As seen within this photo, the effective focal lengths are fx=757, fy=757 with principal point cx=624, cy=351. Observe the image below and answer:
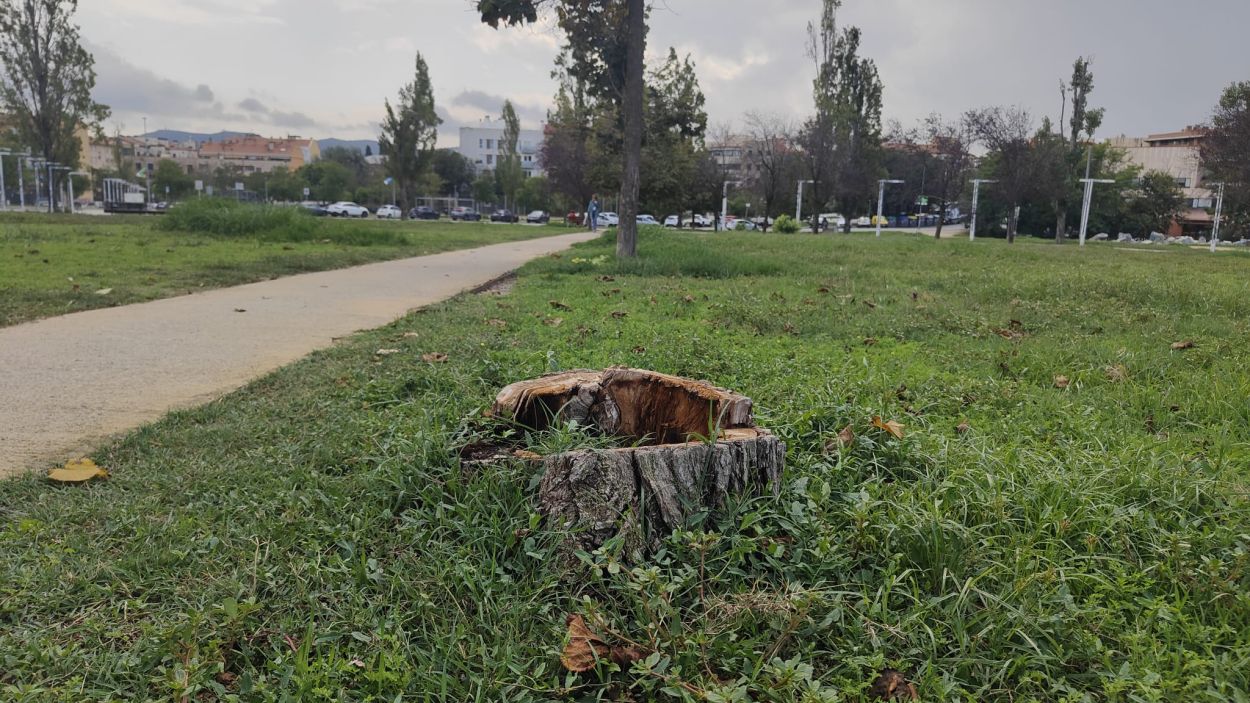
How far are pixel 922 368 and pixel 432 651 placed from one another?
3717 mm

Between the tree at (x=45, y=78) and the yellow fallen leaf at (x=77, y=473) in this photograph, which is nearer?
the yellow fallen leaf at (x=77, y=473)

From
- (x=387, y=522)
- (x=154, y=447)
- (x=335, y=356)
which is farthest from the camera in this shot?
(x=335, y=356)

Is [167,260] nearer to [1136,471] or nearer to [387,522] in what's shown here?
[387,522]

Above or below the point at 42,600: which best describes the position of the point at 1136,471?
above

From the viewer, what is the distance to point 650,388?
2.79m

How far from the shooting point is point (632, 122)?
13.4 m

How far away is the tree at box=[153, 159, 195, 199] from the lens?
80.7 metres

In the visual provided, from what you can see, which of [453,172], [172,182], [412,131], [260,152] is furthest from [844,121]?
[260,152]

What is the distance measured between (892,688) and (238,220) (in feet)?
69.0

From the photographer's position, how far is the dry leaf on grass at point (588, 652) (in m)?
1.82

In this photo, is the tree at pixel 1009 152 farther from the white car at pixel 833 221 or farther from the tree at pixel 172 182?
the tree at pixel 172 182

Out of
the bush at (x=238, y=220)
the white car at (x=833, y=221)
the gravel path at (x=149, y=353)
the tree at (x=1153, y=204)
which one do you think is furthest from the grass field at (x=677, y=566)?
the tree at (x=1153, y=204)

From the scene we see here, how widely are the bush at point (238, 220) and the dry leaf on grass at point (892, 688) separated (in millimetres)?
19621

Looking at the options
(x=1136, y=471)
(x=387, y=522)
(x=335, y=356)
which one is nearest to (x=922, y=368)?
(x=1136, y=471)
